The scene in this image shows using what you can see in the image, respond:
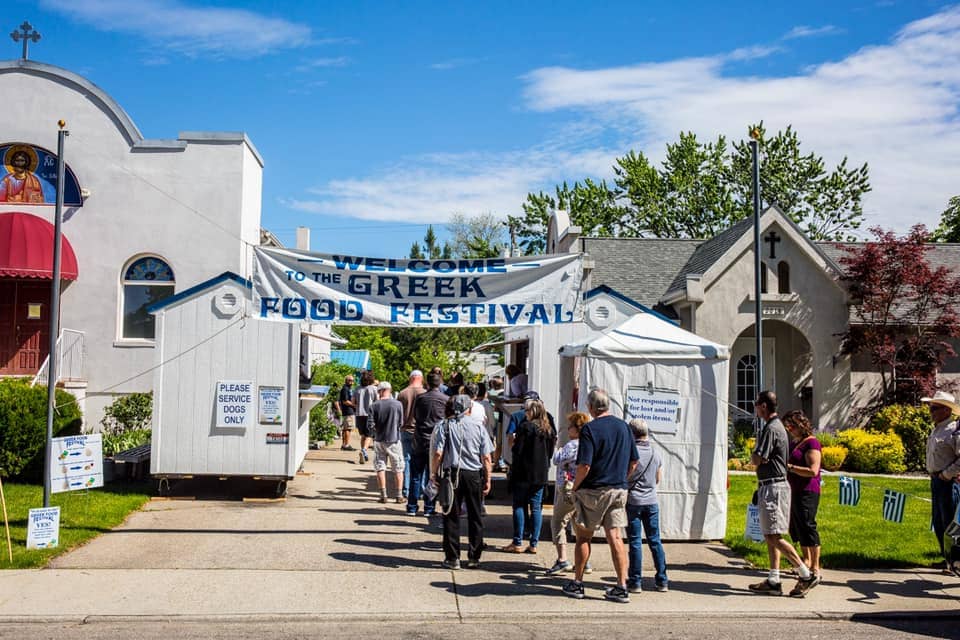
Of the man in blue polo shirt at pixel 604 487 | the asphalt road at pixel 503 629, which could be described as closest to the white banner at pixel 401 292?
the man in blue polo shirt at pixel 604 487

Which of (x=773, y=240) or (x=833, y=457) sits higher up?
(x=773, y=240)

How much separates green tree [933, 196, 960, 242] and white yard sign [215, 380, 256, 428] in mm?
43648

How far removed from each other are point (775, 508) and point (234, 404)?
8240 mm

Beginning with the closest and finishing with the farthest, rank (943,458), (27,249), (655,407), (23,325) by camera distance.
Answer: (943,458) → (655,407) → (27,249) → (23,325)

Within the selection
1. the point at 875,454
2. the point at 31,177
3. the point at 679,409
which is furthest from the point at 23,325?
the point at 875,454

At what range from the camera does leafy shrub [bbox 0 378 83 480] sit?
13.8 metres

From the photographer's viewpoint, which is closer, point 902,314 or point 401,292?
point 401,292

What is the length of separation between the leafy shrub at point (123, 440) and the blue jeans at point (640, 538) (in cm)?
1077

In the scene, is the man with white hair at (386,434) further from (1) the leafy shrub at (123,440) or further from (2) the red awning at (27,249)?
(2) the red awning at (27,249)

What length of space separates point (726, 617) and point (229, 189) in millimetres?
14513

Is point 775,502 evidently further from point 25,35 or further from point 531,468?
point 25,35

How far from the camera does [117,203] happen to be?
60.7ft

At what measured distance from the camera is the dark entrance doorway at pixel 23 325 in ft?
61.0

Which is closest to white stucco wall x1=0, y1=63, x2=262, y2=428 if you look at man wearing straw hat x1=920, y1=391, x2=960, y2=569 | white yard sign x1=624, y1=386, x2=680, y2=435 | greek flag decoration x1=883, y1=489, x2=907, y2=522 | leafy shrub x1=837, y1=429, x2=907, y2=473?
white yard sign x1=624, y1=386, x2=680, y2=435
